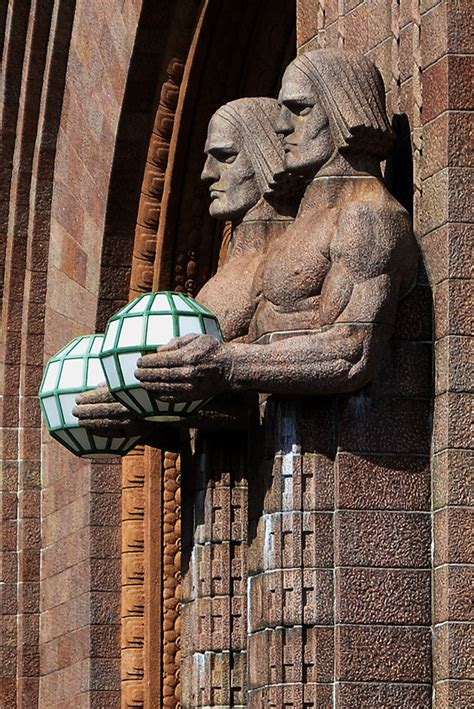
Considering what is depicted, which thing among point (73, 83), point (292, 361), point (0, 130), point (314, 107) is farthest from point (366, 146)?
point (0, 130)

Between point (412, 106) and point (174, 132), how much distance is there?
3.81 meters

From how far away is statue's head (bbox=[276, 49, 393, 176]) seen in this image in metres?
8.71

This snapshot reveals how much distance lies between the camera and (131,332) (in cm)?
858

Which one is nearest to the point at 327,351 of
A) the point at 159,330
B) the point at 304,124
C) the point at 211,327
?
the point at 211,327

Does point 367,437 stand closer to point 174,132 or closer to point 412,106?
point 412,106

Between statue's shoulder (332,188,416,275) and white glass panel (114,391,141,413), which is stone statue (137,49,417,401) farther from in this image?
white glass panel (114,391,141,413)

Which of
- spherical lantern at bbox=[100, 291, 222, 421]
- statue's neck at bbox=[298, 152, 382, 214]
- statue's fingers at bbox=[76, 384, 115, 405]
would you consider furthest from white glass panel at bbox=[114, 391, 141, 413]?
statue's neck at bbox=[298, 152, 382, 214]

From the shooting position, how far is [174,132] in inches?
496

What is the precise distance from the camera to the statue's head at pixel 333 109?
343 inches

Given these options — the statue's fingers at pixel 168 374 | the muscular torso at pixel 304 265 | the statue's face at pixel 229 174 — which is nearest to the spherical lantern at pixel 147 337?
the statue's fingers at pixel 168 374

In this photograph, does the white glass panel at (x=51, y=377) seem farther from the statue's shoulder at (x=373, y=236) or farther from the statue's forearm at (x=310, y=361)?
the statue's shoulder at (x=373, y=236)

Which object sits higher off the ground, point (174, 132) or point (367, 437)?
point (174, 132)

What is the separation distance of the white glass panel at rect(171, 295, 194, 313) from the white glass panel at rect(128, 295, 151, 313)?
9 cm

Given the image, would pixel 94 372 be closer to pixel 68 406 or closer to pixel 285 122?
pixel 68 406
